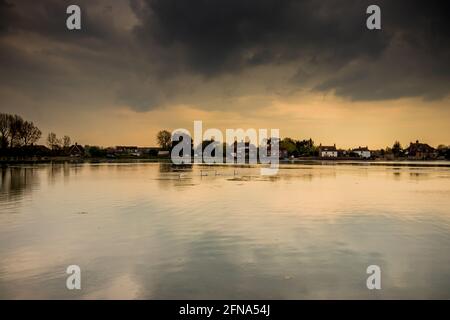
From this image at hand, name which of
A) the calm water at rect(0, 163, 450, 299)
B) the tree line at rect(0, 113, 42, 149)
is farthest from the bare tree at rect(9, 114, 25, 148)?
the calm water at rect(0, 163, 450, 299)

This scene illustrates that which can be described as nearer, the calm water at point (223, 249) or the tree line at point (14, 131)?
the calm water at point (223, 249)

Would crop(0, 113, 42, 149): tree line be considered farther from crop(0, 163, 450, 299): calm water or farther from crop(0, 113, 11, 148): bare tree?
crop(0, 163, 450, 299): calm water

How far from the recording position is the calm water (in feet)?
37.2

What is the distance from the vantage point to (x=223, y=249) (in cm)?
1563

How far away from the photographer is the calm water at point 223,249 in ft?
37.2

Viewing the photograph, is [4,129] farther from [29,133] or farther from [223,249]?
[223,249]

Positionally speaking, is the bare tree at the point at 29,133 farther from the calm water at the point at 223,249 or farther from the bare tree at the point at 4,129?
the calm water at the point at 223,249

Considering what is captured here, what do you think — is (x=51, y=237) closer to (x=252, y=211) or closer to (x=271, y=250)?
(x=271, y=250)

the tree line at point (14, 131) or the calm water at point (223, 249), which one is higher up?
the tree line at point (14, 131)

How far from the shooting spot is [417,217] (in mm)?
23891

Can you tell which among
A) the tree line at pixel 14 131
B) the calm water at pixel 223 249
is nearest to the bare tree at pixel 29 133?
the tree line at pixel 14 131

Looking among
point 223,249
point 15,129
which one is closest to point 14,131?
point 15,129

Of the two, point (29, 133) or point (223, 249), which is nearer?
point (223, 249)
